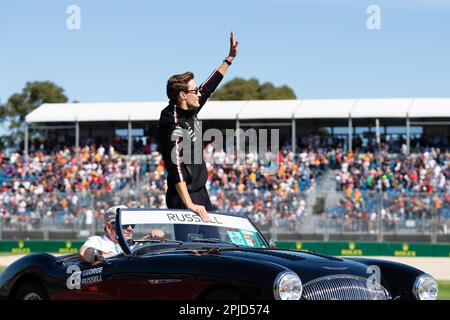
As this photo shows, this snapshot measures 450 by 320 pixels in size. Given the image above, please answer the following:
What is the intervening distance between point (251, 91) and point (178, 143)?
2693 inches

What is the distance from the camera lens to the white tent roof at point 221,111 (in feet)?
129

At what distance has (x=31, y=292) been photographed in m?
7.26

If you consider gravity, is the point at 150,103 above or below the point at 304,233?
above

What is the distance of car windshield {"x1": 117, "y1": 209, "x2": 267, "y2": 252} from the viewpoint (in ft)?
23.0

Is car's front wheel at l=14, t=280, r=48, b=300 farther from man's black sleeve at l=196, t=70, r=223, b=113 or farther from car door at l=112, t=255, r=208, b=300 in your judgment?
man's black sleeve at l=196, t=70, r=223, b=113

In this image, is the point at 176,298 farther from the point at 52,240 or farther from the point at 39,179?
the point at 39,179

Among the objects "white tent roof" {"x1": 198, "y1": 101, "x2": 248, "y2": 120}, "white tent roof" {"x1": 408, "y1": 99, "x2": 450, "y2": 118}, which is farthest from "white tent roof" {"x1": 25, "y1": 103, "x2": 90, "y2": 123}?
"white tent roof" {"x1": 408, "y1": 99, "x2": 450, "y2": 118}

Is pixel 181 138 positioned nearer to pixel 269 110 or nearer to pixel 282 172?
pixel 282 172

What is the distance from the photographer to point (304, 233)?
26.6 m

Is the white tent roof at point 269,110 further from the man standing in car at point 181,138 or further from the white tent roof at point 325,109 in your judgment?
the man standing in car at point 181,138

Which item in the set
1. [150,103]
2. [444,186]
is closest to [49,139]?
[150,103]

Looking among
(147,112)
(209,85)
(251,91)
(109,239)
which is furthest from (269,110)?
(251,91)

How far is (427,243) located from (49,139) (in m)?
21.4

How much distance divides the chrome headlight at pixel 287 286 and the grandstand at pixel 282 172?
20580 millimetres
